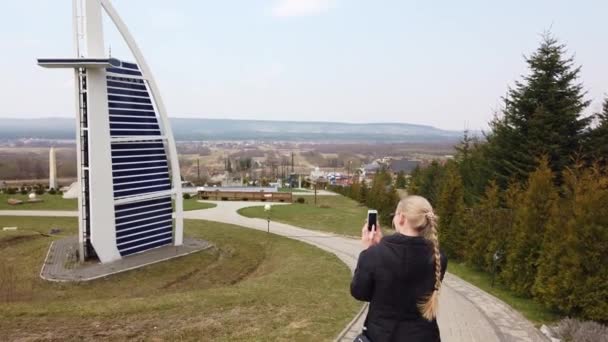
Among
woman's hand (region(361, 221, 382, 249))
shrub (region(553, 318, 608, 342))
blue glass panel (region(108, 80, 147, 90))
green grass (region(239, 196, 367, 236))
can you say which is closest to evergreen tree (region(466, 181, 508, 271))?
shrub (region(553, 318, 608, 342))

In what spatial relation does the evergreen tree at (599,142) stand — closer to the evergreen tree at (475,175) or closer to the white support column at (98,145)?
the evergreen tree at (475,175)

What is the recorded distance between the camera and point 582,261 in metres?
9.10

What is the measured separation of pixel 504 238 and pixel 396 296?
10592 mm

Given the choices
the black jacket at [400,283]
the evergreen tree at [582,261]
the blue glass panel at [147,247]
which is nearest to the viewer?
the black jacket at [400,283]

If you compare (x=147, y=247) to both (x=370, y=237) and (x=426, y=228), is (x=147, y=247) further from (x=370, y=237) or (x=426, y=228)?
(x=426, y=228)

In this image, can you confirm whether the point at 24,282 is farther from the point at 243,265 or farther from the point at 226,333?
the point at 226,333

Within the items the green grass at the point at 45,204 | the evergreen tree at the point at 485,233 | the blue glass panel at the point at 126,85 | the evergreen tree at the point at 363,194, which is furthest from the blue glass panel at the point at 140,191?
the evergreen tree at the point at 363,194

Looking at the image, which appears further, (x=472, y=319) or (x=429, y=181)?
(x=429, y=181)

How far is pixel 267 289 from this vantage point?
1116 centimetres

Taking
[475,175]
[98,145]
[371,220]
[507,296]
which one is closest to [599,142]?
[475,175]

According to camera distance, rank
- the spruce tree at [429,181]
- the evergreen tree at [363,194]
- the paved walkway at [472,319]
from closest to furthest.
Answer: the paved walkway at [472,319] → the spruce tree at [429,181] → the evergreen tree at [363,194]

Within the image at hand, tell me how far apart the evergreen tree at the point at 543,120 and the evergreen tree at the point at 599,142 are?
0.40m

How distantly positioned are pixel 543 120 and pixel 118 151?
16387 mm

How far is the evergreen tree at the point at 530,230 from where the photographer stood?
11069mm
